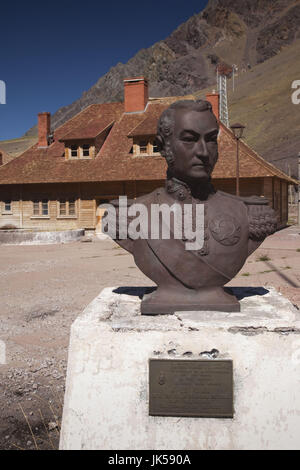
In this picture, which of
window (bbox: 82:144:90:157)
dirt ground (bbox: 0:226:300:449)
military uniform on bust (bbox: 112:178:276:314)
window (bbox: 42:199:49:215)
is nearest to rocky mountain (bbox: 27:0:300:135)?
window (bbox: 82:144:90:157)

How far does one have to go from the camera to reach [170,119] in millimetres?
3066

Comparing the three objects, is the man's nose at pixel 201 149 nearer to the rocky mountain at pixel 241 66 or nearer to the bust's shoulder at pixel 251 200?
the bust's shoulder at pixel 251 200

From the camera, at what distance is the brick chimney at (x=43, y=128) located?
22.8 meters

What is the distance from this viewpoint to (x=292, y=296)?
722cm

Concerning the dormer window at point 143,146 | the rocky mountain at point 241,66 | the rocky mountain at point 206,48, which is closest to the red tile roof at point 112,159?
the dormer window at point 143,146

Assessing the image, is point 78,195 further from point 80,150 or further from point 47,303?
point 47,303

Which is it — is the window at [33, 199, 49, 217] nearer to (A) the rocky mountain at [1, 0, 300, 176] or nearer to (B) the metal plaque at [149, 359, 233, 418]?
(B) the metal plaque at [149, 359, 233, 418]

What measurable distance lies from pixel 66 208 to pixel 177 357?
18390 millimetres

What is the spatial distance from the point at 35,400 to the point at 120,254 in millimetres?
9839

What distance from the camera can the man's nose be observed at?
295 cm

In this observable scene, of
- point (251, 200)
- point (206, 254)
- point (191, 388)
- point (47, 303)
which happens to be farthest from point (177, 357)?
point (47, 303)

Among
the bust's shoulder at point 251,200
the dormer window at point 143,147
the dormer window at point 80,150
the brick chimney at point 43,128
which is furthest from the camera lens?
the brick chimney at point 43,128

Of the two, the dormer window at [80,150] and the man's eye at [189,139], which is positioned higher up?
the dormer window at [80,150]

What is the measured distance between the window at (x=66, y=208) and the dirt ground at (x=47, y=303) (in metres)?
4.59
